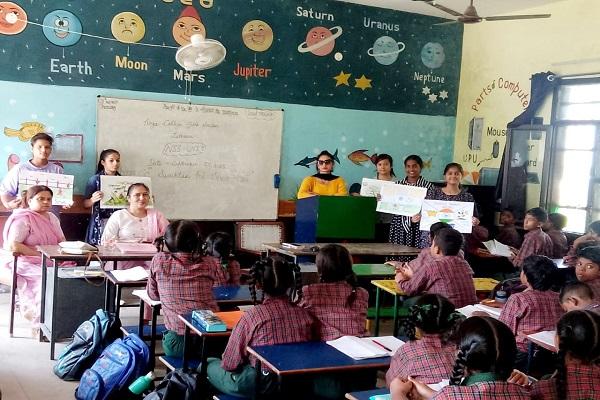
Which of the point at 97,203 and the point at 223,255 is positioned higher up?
the point at 97,203

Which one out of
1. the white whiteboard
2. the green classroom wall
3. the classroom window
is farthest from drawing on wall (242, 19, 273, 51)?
the classroom window

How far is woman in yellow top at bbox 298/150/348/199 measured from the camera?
274 inches

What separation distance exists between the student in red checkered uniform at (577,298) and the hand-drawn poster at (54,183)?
4.07m

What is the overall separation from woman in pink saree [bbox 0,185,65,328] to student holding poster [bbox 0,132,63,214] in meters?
0.57

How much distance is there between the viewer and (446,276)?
4.27 m

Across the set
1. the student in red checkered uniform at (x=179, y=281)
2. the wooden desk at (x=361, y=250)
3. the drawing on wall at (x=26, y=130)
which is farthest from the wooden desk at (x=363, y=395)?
the drawing on wall at (x=26, y=130)

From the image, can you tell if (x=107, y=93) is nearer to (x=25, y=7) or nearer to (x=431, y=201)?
(x=25, y=7)

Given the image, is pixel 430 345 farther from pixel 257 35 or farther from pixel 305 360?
pixel 257 35

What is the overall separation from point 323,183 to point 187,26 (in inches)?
86.6

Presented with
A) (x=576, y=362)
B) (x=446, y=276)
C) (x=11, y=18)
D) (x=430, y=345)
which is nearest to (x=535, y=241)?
(x=446, y=276)

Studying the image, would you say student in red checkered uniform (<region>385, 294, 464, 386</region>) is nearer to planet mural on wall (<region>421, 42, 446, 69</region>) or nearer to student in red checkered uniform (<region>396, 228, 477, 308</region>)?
student in red checkered uniform (<region>396, 228, 477, 308</region>)

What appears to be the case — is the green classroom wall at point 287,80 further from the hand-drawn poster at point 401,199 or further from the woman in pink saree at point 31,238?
the hand-drawn poster at point 401,199

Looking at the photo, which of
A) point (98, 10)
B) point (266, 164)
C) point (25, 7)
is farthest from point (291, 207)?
point (25, 7)

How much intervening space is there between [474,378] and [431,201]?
155 inches
